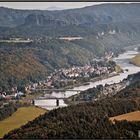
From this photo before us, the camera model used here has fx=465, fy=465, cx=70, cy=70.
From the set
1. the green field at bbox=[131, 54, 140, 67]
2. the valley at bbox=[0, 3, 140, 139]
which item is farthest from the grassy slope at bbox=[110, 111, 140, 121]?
the green field at bbox=[131, 54, 140, 67]

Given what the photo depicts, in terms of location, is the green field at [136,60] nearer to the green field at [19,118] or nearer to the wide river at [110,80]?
the wide river at [110,80]

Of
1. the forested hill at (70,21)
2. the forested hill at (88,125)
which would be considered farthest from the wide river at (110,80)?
the forested hill at (70,21)

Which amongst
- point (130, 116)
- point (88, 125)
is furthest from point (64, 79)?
point (88, 125)

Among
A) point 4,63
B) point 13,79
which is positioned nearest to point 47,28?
point 4,63

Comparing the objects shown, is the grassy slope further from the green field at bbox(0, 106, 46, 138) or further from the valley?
the green field at bbox(0, 106, 46, 138)

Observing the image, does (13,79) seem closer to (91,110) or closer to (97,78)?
(97,78)

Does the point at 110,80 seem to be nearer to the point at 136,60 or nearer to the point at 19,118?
the point at 136,60

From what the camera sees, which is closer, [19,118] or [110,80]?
[19,118]
